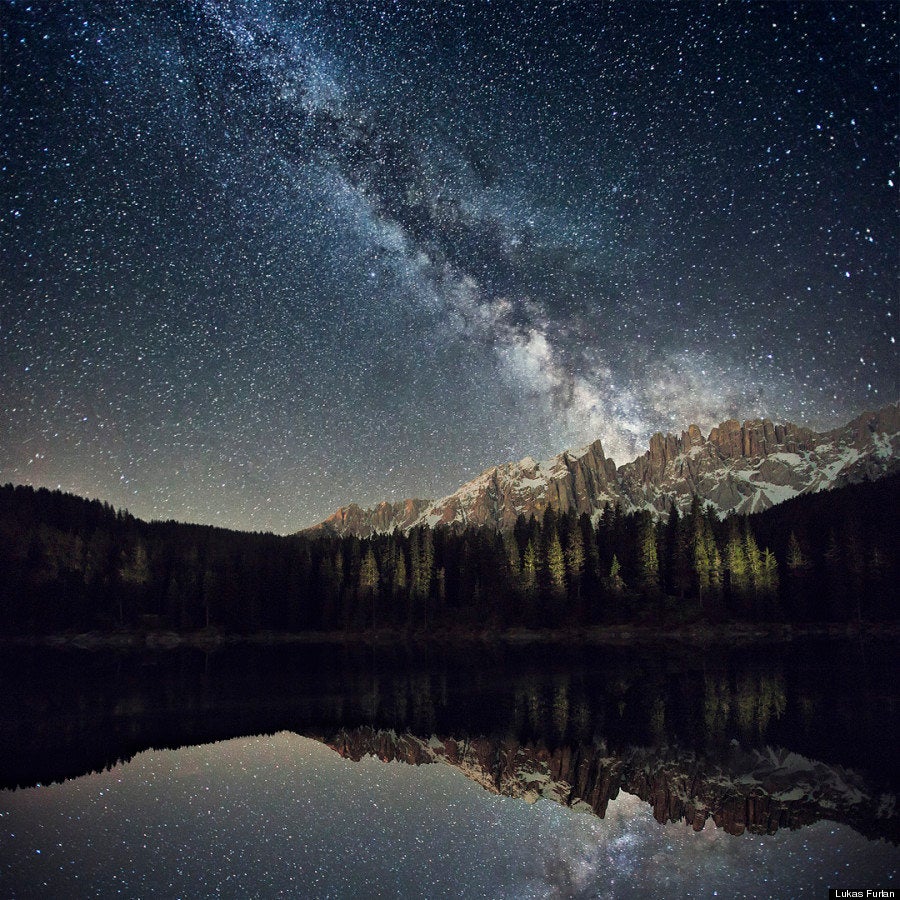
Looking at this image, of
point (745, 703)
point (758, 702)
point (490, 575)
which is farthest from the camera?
point (490, 575)

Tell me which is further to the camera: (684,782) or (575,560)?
(575,560)

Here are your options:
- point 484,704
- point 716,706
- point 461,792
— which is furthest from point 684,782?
point 484,704

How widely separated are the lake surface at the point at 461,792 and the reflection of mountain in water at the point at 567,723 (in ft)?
0.44

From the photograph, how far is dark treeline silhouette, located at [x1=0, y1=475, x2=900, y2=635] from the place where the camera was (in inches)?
3580

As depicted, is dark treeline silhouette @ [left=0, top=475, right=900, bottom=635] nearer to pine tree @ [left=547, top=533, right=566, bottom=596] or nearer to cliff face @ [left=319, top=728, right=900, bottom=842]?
pine tree @ [left=547, top=533, right=566, bottom=596]

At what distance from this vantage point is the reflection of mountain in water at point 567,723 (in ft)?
57.7

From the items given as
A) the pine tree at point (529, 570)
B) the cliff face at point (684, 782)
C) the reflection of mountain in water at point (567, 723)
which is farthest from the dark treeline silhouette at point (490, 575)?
the cliff face at point (684, 782)

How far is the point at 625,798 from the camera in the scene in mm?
17062

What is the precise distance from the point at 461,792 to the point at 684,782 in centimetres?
635

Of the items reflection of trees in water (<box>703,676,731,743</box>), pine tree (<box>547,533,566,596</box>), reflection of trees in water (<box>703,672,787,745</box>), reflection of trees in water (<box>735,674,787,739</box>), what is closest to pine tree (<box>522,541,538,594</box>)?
pine tree (<box>547,533,566,596</box>)

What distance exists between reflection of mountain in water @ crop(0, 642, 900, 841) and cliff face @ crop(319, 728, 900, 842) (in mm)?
68

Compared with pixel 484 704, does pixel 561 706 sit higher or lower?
higher

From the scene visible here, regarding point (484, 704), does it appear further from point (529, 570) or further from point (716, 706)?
point (529, 570)

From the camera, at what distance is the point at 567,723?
87.1ft
